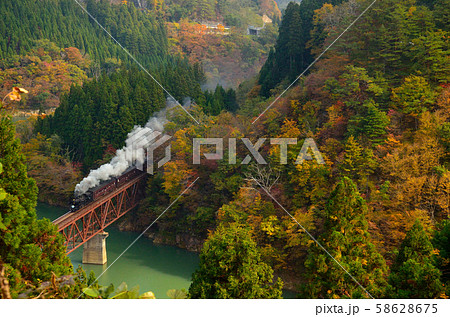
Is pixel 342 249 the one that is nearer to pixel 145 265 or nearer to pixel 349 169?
pixel 349 169

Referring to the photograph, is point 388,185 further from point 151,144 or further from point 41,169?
point 41,169

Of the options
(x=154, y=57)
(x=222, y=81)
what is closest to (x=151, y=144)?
(x=222, y=81)

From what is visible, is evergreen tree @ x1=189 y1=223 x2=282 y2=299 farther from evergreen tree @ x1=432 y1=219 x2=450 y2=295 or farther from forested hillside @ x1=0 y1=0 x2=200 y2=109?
forested hillside @ x1=0 y1=0 x2=200 y2=109

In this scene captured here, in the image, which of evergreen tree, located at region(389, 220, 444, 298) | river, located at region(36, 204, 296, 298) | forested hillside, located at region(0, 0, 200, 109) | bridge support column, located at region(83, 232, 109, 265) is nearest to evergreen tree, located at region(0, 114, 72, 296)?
evergreen tree, located at region(389, 220, 444, 298)

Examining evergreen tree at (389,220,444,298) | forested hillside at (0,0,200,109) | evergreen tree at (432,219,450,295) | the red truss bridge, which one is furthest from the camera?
forested hillside at (0,0,200,109)

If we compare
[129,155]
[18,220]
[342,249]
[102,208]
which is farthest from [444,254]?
[129,155]
